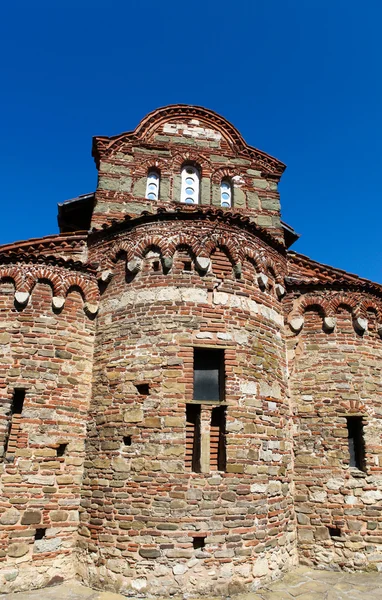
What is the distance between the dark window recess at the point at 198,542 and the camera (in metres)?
6.45

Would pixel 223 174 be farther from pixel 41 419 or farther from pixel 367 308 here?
pixel 41 419

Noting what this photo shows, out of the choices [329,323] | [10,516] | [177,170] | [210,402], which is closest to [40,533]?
[10,516]

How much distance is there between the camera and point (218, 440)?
23.4ft

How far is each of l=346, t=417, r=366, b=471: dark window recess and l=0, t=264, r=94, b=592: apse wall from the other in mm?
5216

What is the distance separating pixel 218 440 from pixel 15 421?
11.5 feet

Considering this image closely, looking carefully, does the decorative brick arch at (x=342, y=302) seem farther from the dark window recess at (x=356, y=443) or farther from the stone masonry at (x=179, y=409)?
the dark window recess at (x=356, y=443)

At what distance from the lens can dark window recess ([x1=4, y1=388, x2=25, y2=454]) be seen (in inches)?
278

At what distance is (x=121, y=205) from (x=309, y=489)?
7130 millimetres

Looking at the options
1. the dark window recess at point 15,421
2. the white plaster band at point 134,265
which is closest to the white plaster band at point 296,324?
the white plaster band at point 134,265

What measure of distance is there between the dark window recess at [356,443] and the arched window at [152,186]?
21.4 feet

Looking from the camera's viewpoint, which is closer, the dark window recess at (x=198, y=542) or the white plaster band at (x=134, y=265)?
the dark window recess at (x=198, y=542)

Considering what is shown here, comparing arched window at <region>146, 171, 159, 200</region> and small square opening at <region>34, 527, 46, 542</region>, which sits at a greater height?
arched window at <region>146, 171, 159, 200</region>

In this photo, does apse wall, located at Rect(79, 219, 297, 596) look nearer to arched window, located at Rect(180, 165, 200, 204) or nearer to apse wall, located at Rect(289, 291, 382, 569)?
apse wall, located at Rect(289, 291, 382, 569)

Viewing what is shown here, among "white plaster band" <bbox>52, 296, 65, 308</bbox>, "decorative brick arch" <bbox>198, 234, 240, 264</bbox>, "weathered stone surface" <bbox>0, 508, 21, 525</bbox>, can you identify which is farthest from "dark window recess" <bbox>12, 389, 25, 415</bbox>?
"decorative brick arch" <bbox>198, 234, 240, 264</bbox>
